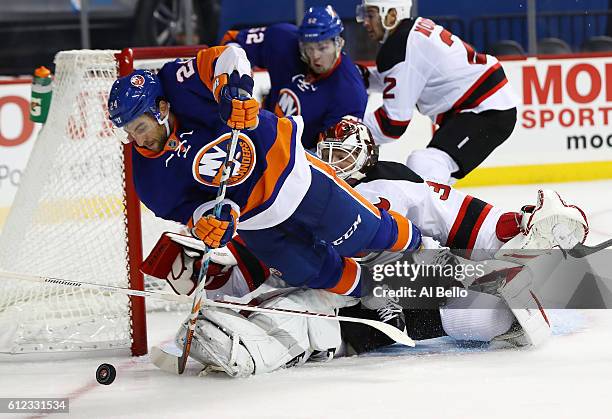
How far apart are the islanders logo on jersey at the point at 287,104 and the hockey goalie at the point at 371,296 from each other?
2.82 ft

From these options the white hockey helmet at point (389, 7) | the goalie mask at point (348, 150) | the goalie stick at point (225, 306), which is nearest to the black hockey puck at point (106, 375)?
the goalie stick at point (225, 306)

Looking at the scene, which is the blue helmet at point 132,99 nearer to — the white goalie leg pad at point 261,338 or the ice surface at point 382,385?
the white goalie leg pad at point 261,338

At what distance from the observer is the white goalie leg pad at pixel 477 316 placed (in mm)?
3240

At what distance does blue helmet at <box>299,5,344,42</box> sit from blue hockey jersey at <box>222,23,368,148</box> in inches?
6.9

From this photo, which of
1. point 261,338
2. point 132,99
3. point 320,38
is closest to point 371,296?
point 261,338

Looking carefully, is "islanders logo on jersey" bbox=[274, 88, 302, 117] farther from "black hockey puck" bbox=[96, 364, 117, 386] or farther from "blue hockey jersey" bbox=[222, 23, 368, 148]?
"black hockey puck" bbox=[96, 364, 117, 386]

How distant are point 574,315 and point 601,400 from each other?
1.05 metres

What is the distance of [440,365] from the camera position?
3100 mm

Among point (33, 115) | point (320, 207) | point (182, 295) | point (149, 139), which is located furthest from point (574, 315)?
point (33, 115)

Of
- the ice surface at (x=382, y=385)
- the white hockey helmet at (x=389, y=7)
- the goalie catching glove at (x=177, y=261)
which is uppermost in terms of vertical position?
the white hockey helmet at (x=389, y=7)

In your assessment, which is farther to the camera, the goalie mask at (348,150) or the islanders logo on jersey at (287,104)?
the islanders logo on jersey at (287,104)

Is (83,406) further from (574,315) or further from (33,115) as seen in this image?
(574,315)

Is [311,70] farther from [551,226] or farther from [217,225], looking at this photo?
[217,225]

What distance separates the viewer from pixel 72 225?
371 centimetres
